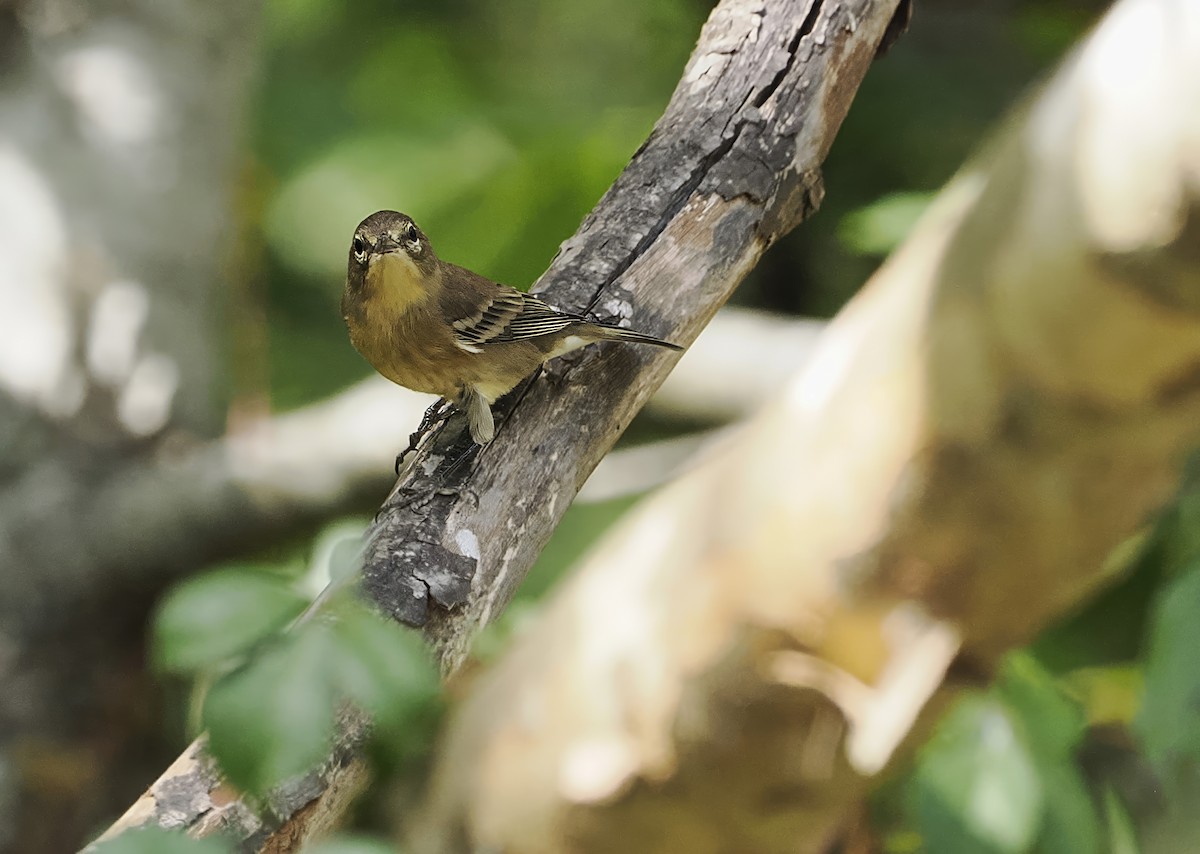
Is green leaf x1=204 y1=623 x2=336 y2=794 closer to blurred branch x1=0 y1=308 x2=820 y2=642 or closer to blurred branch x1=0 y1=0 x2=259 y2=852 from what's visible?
blurred branch x1=0 y1=308 x2=820 y2=642

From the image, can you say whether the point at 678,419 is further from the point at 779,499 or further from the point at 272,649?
the point at 272,649

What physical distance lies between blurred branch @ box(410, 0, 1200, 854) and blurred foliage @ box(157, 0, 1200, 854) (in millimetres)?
245

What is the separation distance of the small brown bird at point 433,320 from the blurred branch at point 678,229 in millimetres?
127

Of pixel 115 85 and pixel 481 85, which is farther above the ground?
pixel 115 85

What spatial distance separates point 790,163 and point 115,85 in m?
2.83

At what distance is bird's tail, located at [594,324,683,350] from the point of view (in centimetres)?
206

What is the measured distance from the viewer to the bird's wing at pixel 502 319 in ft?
7.09

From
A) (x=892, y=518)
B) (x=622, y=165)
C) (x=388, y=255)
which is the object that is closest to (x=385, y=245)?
(x=388, y=255)

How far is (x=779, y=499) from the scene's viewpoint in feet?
9.16

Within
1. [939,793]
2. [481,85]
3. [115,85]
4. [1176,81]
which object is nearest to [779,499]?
[939,793]

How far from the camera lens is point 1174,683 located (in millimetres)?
2271

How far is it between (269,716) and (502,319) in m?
1.60

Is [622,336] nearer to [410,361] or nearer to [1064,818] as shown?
[410,361]

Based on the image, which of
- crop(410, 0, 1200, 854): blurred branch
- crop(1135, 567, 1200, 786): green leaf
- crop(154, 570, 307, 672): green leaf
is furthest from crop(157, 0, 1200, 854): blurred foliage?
crop(154, 570, 307, 672): green leaf
